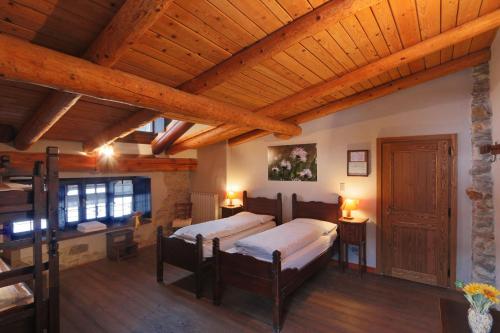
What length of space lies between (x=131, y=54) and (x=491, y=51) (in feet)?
13.6

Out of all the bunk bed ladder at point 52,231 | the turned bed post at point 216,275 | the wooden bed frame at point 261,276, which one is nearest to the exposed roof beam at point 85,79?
the bunk bed ladder at point 52,231

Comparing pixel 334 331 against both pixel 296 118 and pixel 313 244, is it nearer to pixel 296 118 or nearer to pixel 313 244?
pixel 313 244

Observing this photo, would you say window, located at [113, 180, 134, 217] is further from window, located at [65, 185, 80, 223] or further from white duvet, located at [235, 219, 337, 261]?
white duvet, located at [235, 219, 337, 261]

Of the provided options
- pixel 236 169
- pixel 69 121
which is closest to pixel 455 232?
pixel 236 169

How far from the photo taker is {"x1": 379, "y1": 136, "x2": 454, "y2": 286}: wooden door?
3.75 meters

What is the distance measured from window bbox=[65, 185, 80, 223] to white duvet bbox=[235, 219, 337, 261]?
9.87ft

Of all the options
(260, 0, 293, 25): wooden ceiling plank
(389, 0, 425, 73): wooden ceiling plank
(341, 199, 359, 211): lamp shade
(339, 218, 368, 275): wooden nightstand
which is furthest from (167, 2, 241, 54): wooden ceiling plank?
(339, 218, 368, 275): wooden nightstand

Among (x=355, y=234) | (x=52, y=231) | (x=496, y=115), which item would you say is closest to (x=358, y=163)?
(x=355, y=234)

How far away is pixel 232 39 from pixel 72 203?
13.1 feet

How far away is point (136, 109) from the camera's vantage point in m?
3.52

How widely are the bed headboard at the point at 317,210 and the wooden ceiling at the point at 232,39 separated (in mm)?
2067

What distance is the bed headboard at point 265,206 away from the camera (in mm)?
5145

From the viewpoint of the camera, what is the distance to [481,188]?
11.3ft

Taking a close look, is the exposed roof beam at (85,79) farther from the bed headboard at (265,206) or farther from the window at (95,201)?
the window at (95,201)
